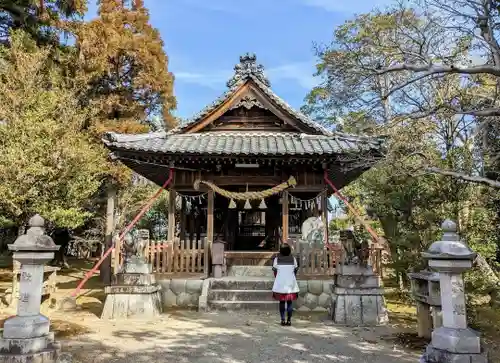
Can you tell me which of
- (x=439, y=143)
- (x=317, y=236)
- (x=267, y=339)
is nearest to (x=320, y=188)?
(x=317, y=236)

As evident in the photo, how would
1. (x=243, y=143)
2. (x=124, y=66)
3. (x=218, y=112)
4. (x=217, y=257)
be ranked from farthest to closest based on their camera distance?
1. (x=124, y=66)
2. (x=218, y=112)
3. (x=243, y=143)
4. (x=217, y=257)

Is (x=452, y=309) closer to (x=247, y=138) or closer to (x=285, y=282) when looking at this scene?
(x=285, y=282)

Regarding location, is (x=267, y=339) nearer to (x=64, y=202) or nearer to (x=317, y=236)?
(x=317, y=236)

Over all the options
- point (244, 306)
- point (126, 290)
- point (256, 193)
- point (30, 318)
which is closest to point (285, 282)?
point (244, 306)

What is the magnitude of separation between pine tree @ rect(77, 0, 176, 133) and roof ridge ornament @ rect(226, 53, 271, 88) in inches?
225

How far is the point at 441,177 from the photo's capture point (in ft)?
28.9

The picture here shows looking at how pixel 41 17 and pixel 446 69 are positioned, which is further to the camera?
pixel 41 17

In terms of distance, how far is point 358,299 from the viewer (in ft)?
29.1

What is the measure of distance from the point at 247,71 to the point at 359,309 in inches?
345

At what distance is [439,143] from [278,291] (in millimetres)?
5736

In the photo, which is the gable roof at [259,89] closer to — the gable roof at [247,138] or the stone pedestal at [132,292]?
the gable roof at [247,138]

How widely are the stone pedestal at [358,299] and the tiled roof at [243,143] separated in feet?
11.5

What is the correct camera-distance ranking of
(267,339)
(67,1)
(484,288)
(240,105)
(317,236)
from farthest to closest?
1. (67,1)
2. (240,105)
3. (317,236)
4. (484,288)
5. (267,339)

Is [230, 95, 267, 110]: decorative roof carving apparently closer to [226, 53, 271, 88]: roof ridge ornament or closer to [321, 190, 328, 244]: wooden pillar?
[226, 53, 271, 88]: roof ridge ornament
